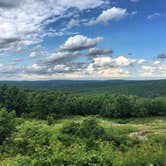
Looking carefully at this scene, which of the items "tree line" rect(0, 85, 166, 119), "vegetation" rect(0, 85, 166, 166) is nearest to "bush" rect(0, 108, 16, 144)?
"vegetation" rect(0, 85, 166, 166)

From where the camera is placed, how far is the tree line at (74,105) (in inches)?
4102

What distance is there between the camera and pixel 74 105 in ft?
362

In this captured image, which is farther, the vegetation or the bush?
the vegetation

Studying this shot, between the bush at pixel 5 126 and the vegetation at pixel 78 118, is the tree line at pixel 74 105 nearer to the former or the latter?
the vegetation at pixel 78 118

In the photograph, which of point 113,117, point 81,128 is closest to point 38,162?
point 81,128

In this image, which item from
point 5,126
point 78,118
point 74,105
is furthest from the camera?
point 74,105

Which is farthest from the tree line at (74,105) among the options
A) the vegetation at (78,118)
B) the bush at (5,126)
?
the bush at (5,126)

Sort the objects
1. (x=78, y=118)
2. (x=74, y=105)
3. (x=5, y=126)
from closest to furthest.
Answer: (x=5, y=126) < (x=78, y=118) < (x=74, y=105)

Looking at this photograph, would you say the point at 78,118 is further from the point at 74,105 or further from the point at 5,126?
the point at 5,126

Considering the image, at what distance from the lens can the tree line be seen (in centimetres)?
10419

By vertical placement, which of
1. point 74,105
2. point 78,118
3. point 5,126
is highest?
point 5,126

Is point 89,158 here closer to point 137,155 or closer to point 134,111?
point 137,155

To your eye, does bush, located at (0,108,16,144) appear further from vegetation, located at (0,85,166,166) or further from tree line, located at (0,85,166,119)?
tree line, located at (0,85,166,119)

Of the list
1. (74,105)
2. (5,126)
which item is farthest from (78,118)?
(5,126)
